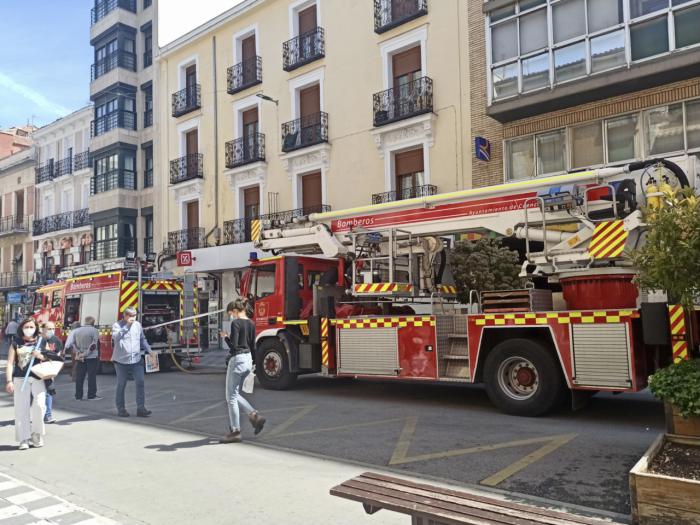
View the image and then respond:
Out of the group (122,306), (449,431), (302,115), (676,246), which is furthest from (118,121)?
(676,246)

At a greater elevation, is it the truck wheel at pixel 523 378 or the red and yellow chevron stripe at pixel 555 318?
the red and yellow chevron stripe at pixel 555 318

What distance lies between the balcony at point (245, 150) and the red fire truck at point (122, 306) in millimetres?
6940

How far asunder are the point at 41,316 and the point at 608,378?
1744cm

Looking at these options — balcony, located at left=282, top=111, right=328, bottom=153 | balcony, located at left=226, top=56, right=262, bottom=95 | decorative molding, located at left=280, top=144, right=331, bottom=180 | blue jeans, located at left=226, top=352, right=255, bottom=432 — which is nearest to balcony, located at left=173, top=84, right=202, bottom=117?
balcony, located at left=226, top=56, right=262, bottom=95

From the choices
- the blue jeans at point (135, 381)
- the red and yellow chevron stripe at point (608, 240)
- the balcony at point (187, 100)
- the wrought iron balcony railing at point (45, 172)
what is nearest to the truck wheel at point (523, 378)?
the red and yellow chevron stripe at point (608, 240)

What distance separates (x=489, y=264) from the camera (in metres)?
11.0

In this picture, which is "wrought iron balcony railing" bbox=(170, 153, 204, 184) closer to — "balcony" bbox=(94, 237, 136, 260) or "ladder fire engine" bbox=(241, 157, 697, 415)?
"balcony" bbox=(94, 237, 136, 260)

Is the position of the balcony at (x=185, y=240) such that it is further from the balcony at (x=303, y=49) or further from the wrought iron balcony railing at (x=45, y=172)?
the wrought iron balcony railing at (x=45, y=172)

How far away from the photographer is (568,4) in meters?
14.5

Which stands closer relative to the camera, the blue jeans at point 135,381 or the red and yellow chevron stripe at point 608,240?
the red and yellow chevron stripe at point 608,240

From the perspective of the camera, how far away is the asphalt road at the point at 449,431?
5.60 meters

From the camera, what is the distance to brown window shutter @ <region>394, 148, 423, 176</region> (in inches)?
735

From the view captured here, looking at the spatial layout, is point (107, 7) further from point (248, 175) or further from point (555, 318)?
point (555, 318)

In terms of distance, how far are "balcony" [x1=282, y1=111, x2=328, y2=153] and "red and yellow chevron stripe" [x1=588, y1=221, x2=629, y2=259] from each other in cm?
1349
